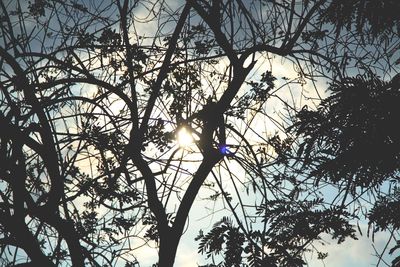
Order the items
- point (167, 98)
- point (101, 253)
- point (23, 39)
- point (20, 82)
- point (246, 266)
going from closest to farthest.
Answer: point (246, 266)
point (20, 82)
point (23, 39)
point (101, 253)
point (167, 98)

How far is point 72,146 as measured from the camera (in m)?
4.12

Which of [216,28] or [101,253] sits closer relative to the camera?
[216,28]

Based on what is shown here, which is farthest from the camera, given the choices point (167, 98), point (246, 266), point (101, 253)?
point (167, 98)

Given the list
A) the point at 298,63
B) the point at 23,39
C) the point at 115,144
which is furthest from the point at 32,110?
the point at 298,63

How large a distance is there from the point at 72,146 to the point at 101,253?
1099 mm

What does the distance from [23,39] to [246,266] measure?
2.76m

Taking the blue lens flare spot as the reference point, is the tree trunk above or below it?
below

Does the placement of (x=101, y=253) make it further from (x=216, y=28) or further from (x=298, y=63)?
(x=298, y=63)

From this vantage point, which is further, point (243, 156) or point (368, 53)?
point (243, 156)

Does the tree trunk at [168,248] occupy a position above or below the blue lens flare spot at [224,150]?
below

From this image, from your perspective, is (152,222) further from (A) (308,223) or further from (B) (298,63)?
(A) (308,223)

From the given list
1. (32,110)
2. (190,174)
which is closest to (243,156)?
(190,174)

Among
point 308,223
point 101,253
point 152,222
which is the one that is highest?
point 152,222

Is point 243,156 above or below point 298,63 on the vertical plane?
below
